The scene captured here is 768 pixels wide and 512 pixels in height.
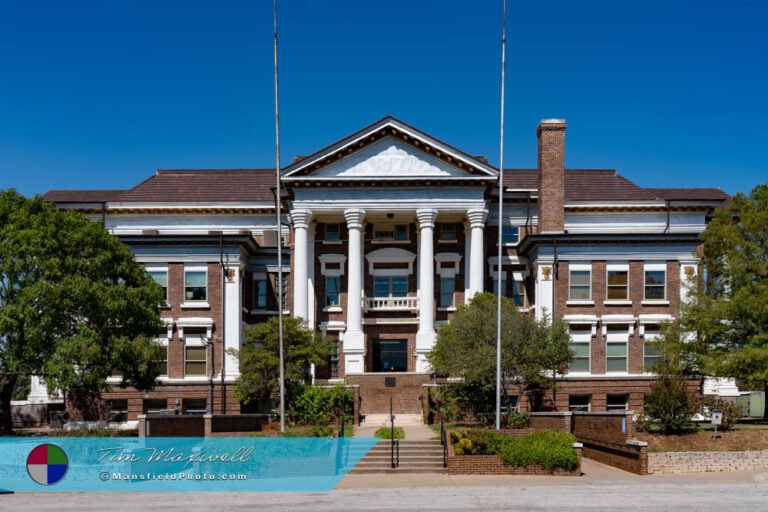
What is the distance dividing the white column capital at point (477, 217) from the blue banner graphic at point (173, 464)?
19991 mm

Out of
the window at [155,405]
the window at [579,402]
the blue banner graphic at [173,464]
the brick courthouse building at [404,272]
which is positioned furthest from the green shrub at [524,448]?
the window at [155,405]

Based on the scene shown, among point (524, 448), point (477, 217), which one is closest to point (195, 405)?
point (477, 217)

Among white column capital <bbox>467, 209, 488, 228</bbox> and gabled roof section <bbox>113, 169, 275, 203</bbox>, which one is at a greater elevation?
gabled roof section <bbox>113, 169, 275, 203</bbox>

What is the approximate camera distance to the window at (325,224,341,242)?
49.3 meters

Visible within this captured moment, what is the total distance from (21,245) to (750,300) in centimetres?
2936

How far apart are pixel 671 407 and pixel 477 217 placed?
682 inches

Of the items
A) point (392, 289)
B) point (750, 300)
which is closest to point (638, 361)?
point (750, 300)

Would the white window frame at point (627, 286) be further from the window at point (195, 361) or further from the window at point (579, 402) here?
the window at point (195, 361)

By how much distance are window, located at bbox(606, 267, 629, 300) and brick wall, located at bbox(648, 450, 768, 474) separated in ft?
53.5

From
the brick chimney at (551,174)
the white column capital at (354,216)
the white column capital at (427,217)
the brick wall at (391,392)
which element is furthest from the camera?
the brick chimney at (551,174)

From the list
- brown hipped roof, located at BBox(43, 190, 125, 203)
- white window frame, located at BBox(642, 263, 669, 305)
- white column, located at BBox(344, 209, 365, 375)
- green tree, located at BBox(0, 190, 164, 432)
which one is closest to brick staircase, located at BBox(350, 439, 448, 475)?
green tree, located at BBox(0, 190, 164, 432)

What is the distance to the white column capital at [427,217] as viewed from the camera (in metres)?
46.2

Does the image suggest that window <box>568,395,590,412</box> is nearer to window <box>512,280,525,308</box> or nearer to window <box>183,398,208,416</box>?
window <box>512,280,525,308</box>

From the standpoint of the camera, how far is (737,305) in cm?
A: 3509
